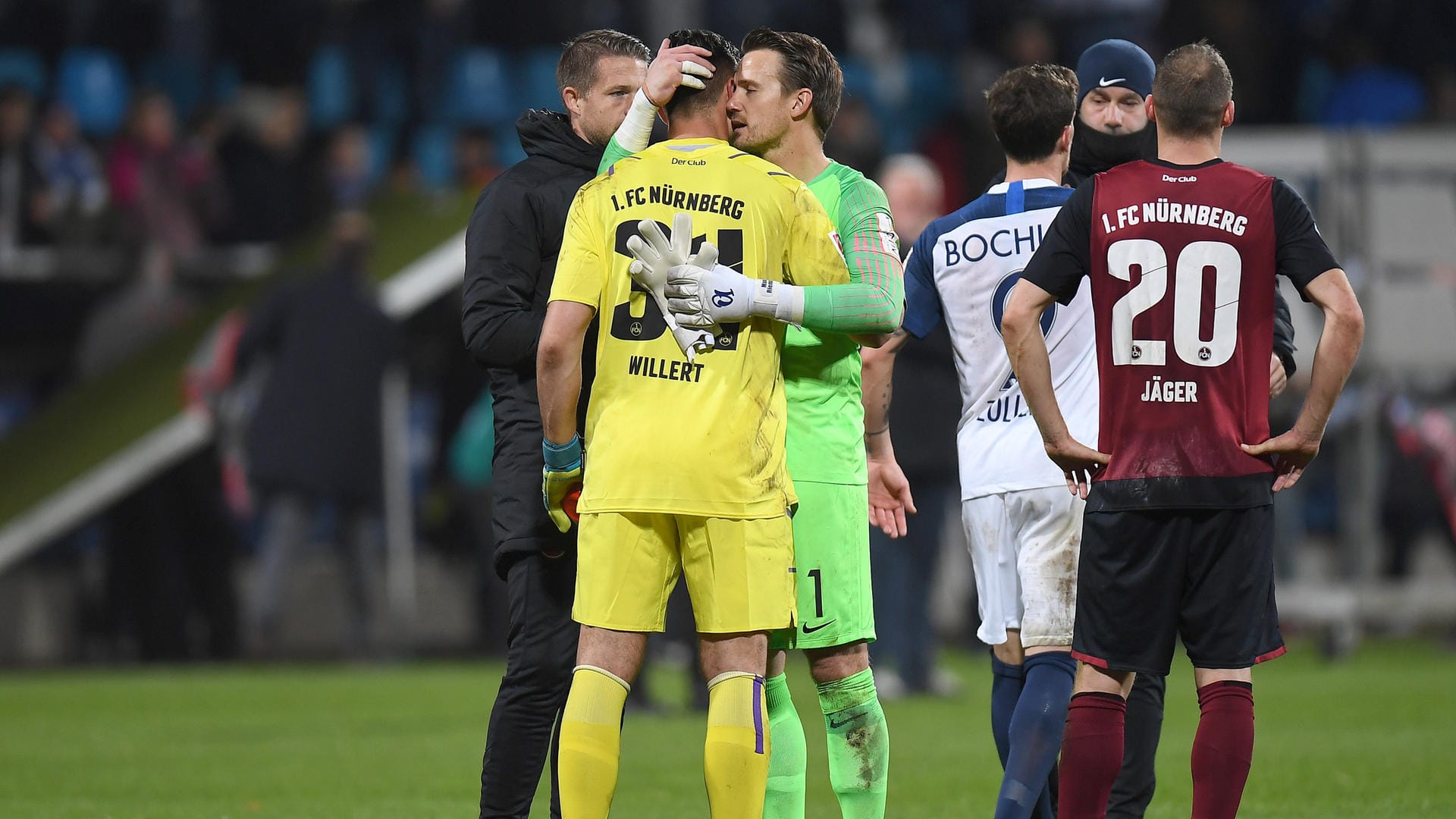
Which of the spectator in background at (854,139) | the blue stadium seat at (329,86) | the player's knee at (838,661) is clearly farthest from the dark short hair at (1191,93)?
the blue stadium seat at (329,86)

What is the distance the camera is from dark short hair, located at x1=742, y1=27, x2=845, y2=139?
5.39m

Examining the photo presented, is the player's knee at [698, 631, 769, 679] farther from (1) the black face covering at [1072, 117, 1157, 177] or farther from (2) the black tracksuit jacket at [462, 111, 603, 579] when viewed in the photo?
(1) the black face covering at [1072, 117, 1157, 177]

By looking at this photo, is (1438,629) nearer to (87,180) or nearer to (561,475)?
(87,180)

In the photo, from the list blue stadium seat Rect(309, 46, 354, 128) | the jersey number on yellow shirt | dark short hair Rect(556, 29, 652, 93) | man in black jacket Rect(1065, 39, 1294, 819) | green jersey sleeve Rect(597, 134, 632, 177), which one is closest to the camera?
the jersey number on yellow shirt

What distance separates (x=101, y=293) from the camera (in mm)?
16438

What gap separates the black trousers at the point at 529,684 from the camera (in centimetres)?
530

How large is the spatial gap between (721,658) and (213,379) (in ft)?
29.6

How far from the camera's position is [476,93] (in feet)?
61.1

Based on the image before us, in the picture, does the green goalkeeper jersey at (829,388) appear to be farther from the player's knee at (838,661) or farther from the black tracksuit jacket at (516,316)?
the black tracksuit jacket at (516,316)

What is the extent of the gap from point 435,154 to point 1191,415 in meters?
14.3

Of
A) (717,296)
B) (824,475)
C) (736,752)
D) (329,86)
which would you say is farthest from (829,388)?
(329,86)

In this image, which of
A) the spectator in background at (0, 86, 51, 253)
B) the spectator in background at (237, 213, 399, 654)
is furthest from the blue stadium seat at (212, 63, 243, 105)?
the spectator in background at (237, 213, 399, 654)

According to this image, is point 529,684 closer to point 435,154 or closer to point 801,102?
point 801,102

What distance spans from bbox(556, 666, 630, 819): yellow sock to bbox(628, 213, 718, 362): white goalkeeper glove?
83 centimetres
